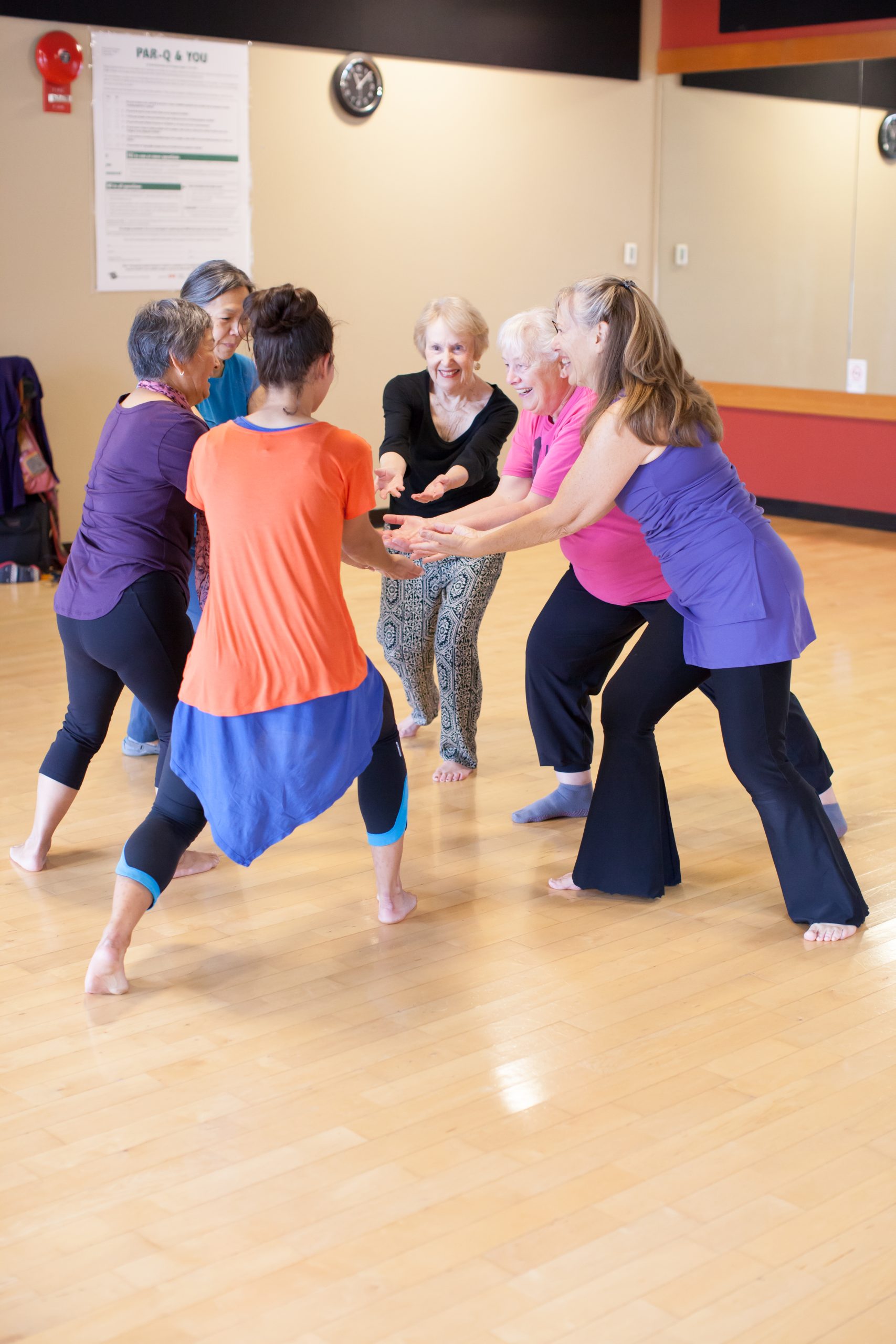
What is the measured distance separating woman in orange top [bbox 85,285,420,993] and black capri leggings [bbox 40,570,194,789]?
0.39 metres

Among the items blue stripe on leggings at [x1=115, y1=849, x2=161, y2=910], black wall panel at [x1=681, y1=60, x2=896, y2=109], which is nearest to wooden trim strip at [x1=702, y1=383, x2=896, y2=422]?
black wall panel at [x1=681, y1=60, x2=896, y2=109]

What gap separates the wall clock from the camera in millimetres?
7855

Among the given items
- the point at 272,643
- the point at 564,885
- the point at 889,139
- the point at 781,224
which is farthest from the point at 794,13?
the point at 272,643

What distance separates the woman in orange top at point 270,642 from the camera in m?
2.70

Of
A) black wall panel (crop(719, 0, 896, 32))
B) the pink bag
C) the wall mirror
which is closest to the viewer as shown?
the pink bag

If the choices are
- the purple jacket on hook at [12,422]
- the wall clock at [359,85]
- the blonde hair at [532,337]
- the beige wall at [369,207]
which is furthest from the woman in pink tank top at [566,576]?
the wall clock at [359,85]

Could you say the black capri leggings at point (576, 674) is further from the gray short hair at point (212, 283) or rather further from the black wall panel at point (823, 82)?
the black wall panel at point (823, 82)

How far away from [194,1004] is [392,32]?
6.58m

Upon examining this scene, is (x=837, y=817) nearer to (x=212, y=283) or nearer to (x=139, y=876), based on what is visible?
(x=139, y=876)

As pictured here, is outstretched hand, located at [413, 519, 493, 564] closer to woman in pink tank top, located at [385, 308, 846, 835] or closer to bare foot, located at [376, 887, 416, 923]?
woman in pink tank top, located at [385, 308, 846, 835]

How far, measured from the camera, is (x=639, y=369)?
9.74ft

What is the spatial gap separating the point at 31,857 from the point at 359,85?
5.71 meters

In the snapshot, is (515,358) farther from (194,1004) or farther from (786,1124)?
(786,1124)

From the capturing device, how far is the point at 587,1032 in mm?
2777
